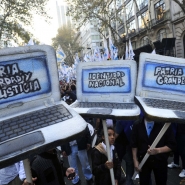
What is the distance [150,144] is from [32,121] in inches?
69.0

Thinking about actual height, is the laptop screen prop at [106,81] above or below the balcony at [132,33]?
below

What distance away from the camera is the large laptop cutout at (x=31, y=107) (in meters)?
1.08

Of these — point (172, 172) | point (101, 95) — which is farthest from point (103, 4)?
point (101, 95)

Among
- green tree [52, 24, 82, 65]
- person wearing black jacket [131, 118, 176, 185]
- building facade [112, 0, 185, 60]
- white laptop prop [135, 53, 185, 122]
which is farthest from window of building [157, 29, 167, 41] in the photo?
green tree [52, 24, 82, 65]

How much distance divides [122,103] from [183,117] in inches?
19.4

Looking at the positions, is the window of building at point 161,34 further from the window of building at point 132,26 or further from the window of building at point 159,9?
the window of building at point 132,26

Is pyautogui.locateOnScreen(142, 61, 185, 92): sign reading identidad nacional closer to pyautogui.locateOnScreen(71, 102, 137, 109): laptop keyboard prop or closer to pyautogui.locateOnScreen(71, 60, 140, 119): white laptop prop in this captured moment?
pyautogui.locateOnScreen(71, 60, 140, 119): white laptop prop

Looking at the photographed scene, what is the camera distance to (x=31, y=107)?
1.41m

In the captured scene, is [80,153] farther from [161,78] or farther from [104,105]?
[161,78]

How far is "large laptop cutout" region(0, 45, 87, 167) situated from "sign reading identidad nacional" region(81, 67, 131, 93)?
20.5 inches

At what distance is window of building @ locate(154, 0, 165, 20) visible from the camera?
21.1 metres

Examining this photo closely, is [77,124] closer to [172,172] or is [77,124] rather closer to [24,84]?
[24,84]

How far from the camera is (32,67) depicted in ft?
4.56

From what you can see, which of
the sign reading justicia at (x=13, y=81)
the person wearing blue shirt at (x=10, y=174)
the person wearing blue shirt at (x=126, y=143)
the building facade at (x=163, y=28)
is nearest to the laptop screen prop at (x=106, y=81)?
the sign reading justicia at (x=13, y=81)
